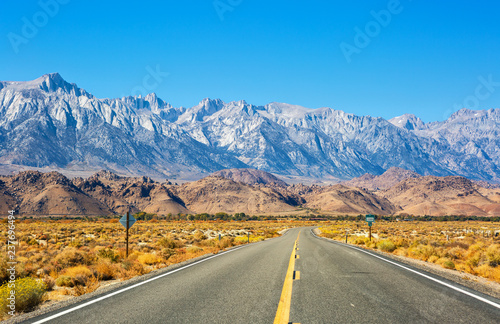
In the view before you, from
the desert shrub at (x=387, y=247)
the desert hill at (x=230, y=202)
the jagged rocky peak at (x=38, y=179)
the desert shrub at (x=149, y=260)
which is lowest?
the desert shrub at (x=387, y=247)

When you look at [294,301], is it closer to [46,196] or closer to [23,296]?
[23,296]

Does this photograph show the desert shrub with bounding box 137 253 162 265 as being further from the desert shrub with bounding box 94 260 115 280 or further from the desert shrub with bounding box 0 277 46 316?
the desert shrub with bounding box 0 277 46 316

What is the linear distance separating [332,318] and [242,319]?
5.44ft

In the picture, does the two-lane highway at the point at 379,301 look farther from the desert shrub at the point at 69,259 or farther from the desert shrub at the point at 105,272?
the desert shrub at the point at 69,259

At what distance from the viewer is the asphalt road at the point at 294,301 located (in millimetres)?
6910

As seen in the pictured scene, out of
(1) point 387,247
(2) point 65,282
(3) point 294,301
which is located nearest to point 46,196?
(1) point 387,247

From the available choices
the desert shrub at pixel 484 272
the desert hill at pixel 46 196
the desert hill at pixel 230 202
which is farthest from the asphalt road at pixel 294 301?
the desert hill at pixel 230 202

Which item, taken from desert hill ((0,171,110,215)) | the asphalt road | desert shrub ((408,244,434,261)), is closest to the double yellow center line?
the asphalt road

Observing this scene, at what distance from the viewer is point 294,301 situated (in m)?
7.97

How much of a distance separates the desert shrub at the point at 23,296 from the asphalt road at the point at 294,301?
150 centimetres

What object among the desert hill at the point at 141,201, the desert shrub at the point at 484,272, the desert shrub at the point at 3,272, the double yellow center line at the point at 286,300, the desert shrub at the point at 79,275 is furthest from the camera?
the desert hill at the point at 141,201

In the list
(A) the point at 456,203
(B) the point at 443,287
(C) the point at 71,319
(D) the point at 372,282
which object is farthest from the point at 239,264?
(A) the point at 456,203

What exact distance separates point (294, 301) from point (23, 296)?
20.6 feet

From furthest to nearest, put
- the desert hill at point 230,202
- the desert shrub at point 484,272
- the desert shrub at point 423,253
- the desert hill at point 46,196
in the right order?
the desert hill at point 230,202 < the desert hill at point 46,196 < the desert shrub at point 423,253 < the desert shrub at point 484,272
